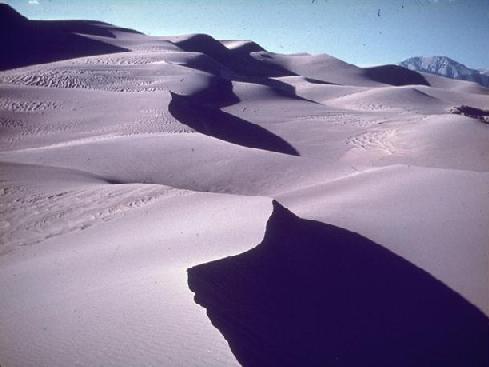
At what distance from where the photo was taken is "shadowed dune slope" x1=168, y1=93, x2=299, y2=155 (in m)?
16.1

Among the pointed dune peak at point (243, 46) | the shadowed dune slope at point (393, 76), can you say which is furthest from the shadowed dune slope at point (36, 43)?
the shadowed dune slope at point (393, 76)

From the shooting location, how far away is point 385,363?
438cm

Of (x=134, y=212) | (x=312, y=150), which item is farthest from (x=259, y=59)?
(x=134, y=212)

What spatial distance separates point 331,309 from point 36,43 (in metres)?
33.8

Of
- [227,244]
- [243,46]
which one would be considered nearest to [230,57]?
[243,46]

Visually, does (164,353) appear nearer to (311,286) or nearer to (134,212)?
(311,286)

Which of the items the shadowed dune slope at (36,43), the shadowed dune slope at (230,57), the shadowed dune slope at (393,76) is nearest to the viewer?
the shadowed dune slope at (36,43)

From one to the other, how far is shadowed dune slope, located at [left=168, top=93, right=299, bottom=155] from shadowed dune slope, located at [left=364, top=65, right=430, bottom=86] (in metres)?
37.7

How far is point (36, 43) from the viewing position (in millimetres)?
31594

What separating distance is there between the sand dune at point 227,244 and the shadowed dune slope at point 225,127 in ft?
0.58

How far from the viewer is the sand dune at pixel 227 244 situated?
3.66m

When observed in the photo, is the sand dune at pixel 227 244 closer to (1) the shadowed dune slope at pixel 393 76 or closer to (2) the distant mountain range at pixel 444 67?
(1) the shadowed dune slope at pixel 393 76

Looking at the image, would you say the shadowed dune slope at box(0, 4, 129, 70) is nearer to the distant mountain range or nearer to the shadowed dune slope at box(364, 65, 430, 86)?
the shadowed dune slope at box(364, 65, 430, 86)

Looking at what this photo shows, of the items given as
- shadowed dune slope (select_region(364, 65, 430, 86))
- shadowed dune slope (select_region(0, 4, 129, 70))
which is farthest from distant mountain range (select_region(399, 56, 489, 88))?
shadowed dune slope (select_region(0, 4, 129, 70))
